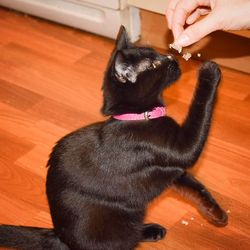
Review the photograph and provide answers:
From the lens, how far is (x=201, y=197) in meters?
1.30

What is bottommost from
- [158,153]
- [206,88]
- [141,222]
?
[141,222]

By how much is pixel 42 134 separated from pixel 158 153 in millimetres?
722

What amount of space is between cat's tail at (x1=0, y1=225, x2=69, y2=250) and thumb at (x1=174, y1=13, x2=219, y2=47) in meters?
0.62

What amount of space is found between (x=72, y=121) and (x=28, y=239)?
0.66 m

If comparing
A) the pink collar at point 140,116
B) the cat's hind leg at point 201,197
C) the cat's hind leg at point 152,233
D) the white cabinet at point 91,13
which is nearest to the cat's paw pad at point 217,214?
the cat's hind leg at point 201,197

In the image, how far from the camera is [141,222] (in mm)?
1248

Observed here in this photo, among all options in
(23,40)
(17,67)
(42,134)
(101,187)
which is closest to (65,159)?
(101,187)

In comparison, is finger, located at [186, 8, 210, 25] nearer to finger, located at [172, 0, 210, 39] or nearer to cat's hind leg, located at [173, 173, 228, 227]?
finger, located at [172, 0, 210, 39]

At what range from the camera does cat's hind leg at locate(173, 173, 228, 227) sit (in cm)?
130

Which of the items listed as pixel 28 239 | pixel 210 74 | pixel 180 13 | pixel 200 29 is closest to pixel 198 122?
pixel 210 74

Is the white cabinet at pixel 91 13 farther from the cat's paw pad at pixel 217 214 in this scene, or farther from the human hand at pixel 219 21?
the cat's paw pad at pixel 217 214

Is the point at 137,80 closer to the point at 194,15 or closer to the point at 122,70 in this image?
the point at 122,70

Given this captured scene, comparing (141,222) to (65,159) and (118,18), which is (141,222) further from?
(118,18)

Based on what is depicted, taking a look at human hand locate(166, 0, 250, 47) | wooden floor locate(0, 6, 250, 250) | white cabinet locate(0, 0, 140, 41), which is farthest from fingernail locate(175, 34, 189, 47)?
white cabinet locate(0, 0, 140, 41)
